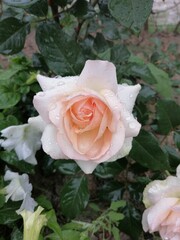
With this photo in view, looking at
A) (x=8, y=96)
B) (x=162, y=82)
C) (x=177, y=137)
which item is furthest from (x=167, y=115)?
(x=162, y=82)

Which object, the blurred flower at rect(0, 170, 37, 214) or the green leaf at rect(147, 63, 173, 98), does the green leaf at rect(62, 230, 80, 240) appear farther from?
the green leaf at rect(147, 63, 173, 98)

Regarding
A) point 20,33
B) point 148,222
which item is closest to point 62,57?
point 20,33

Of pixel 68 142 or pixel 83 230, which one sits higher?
pixel 68 142

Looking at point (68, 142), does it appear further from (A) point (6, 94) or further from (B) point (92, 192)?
(B) point (92, 192)

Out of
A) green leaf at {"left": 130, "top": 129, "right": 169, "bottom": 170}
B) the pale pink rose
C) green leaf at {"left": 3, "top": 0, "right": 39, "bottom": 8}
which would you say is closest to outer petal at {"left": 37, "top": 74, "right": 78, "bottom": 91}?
the pale pink rose

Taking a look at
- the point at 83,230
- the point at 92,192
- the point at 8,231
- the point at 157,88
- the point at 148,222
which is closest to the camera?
the point at 148,222

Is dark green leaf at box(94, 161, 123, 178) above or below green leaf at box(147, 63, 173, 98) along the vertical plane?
above
